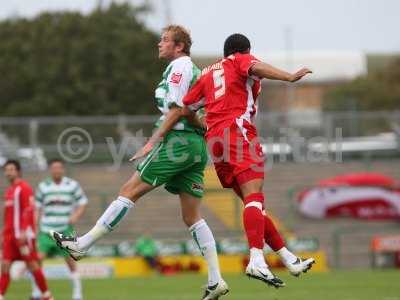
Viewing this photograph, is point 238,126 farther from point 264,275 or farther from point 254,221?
point 264,275

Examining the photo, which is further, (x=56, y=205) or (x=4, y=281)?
(x=56, y=205)

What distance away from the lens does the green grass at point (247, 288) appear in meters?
16.9

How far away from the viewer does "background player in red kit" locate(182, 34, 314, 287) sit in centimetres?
1133

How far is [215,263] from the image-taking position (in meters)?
12.2

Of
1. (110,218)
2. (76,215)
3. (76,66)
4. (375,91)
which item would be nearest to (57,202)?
(76,215)

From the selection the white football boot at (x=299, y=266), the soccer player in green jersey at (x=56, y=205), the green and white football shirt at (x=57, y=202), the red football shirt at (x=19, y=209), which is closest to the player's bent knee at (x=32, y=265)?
the red football shirt at (x=19, y=209)

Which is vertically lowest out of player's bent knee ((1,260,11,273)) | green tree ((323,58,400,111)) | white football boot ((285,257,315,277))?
green tree ((323,58,400,111))

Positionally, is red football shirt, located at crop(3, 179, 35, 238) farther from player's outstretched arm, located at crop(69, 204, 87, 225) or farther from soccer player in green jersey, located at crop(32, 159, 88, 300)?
soccer player in green jersey, located at crop(32, 159, 88, 300)

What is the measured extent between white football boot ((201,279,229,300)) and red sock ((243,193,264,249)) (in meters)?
0.92

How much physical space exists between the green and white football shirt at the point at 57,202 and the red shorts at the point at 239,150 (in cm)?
829

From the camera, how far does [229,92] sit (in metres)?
11.5

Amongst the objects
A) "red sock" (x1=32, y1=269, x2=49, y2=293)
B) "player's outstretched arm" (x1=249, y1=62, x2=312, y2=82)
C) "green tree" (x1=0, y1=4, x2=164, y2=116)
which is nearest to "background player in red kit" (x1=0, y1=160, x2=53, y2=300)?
"red sock" (x1=32, y1=269, x2=49, y2=293)

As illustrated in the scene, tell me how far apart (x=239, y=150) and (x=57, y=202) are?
854cm

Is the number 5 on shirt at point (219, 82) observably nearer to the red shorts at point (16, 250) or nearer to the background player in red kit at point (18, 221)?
the background player in red kit at point (18, 221)
